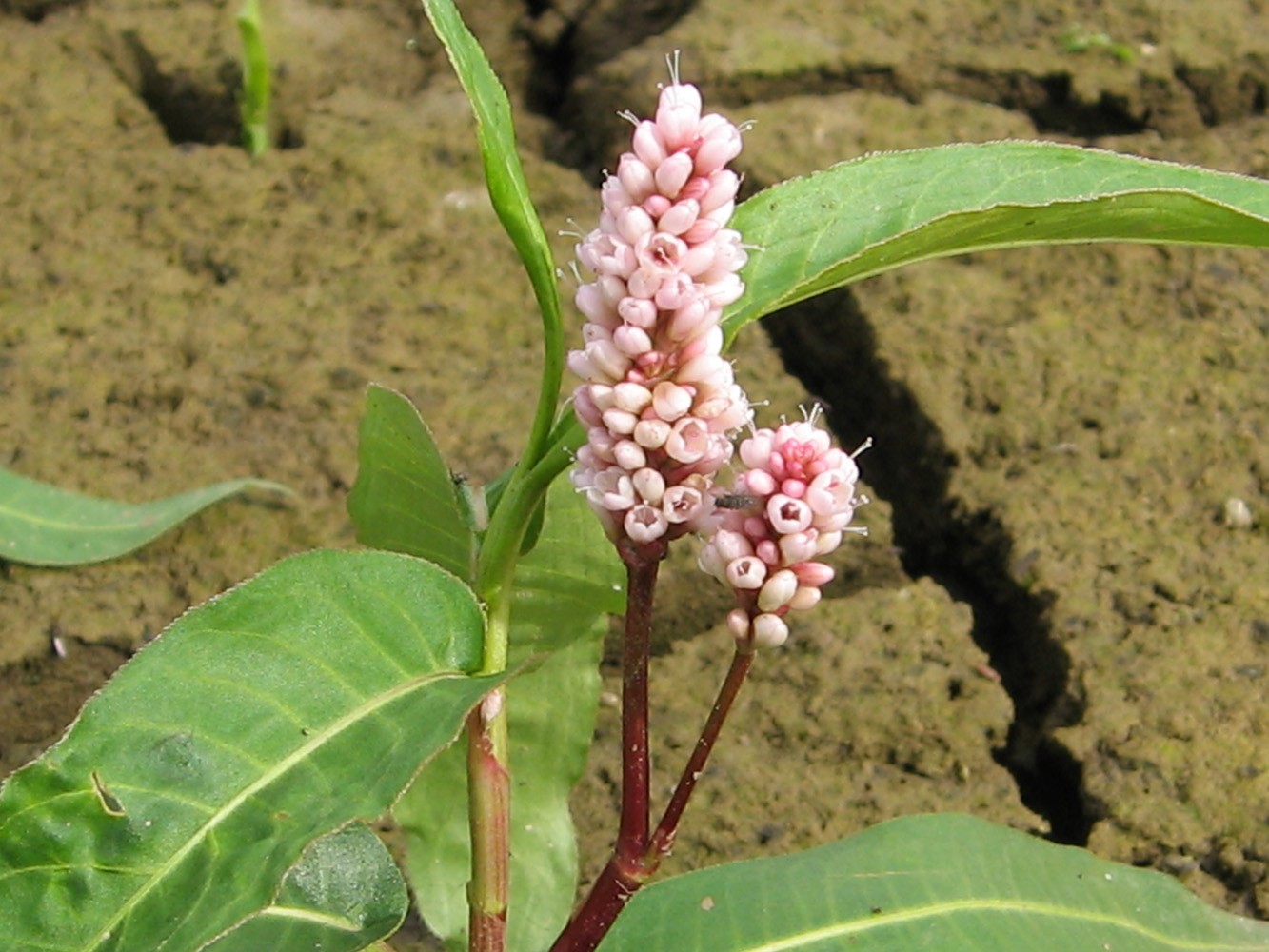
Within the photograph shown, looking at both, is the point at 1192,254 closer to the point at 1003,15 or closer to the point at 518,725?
the point at 1003,15

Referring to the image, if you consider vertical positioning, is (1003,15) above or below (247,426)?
above

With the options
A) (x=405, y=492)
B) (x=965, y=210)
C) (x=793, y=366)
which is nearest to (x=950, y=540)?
(x=793, y=366)

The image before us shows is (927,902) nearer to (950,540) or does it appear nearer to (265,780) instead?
(265,780)

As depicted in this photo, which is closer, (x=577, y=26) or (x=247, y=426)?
(x=247, y=426)

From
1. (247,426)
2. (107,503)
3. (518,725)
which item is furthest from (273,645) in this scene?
(247,426)

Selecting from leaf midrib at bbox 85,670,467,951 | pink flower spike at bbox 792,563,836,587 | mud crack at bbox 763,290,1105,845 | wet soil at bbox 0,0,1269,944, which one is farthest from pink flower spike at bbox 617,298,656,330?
mud crack at bbox 763,290,1105,845

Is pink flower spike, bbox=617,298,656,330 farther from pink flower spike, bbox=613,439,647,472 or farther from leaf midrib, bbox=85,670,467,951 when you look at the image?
leaf midrib, bbox=85,670,467,951

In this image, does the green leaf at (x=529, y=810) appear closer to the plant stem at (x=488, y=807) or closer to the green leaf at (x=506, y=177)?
the plant stem at (x=488, y=807)

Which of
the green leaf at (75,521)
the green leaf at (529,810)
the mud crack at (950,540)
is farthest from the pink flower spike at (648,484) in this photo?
the green leaf at (75,521)
